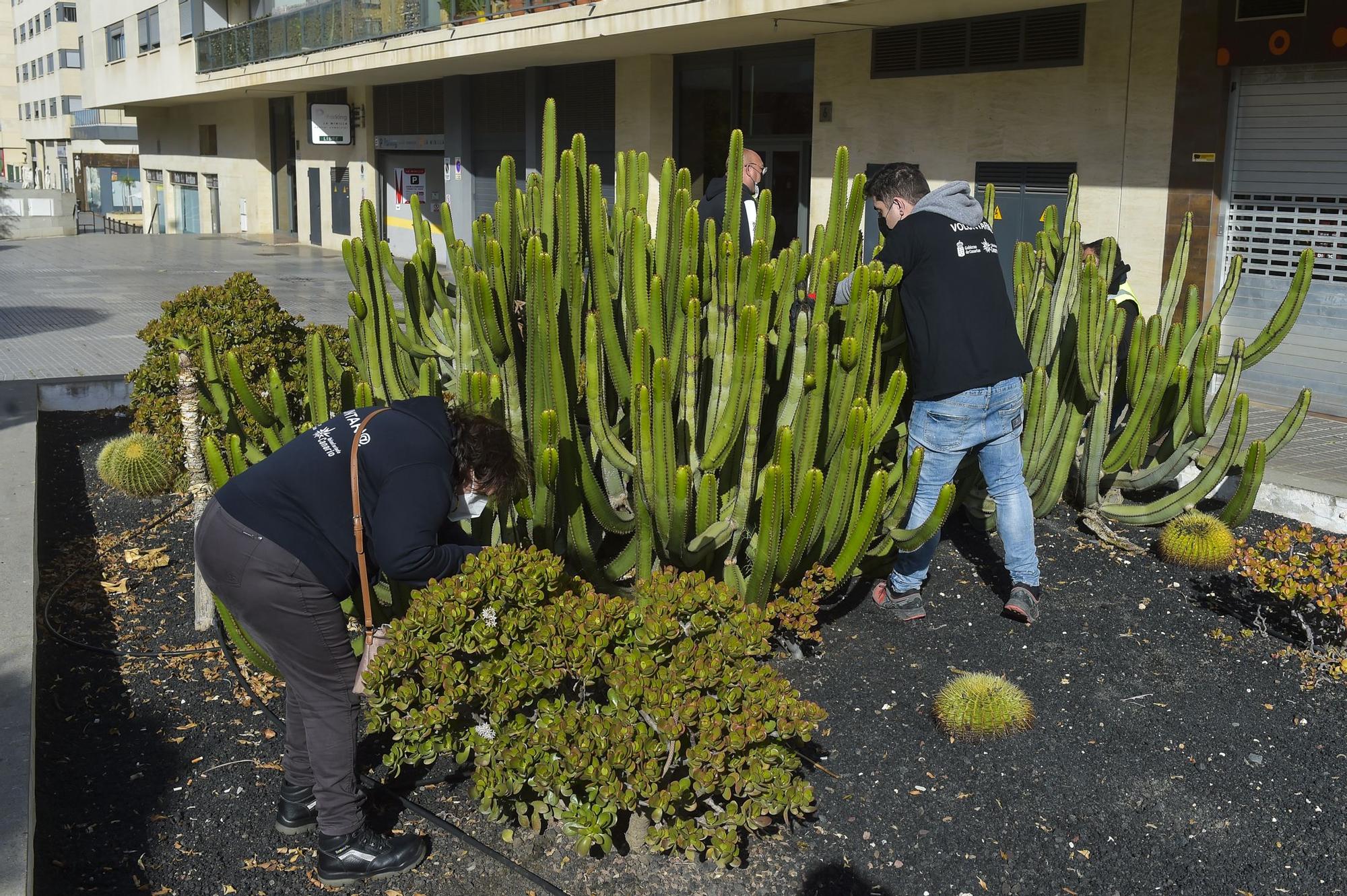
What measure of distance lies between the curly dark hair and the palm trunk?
6.86 ft

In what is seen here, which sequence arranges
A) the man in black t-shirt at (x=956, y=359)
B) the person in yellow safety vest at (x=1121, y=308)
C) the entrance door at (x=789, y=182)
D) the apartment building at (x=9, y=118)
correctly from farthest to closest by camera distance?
the apartment building at (x=9, y=118), the entrance door at (x=789, y=182), the person in yellow safety vest at (x=1121, y=308), the man in black t-shirt at (x=956, y=359)

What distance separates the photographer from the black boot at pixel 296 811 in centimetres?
371

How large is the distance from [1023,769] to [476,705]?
175 cm

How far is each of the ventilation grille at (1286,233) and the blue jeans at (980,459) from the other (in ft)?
17.9

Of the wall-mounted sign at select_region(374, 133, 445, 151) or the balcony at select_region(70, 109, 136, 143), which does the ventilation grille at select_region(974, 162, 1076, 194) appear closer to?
the wall-mounted sign at select_region(374, 133, 445, 151)

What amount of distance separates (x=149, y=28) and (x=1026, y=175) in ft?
107

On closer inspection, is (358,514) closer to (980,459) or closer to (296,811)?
(296,811)

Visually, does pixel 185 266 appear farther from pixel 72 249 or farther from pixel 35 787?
pixel 35 787

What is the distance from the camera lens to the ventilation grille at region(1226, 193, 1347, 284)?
943cm

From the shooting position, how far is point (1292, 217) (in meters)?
9.70

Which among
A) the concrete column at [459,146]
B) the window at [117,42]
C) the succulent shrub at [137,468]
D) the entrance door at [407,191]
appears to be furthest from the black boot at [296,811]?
the window at [117,42]

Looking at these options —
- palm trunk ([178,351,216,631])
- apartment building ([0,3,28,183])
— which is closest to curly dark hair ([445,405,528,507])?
palm trunk ([178,351,216,631])

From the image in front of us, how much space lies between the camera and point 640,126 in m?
17.5

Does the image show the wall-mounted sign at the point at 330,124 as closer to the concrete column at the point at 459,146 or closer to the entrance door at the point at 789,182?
the concrete column at the point at 459,146
